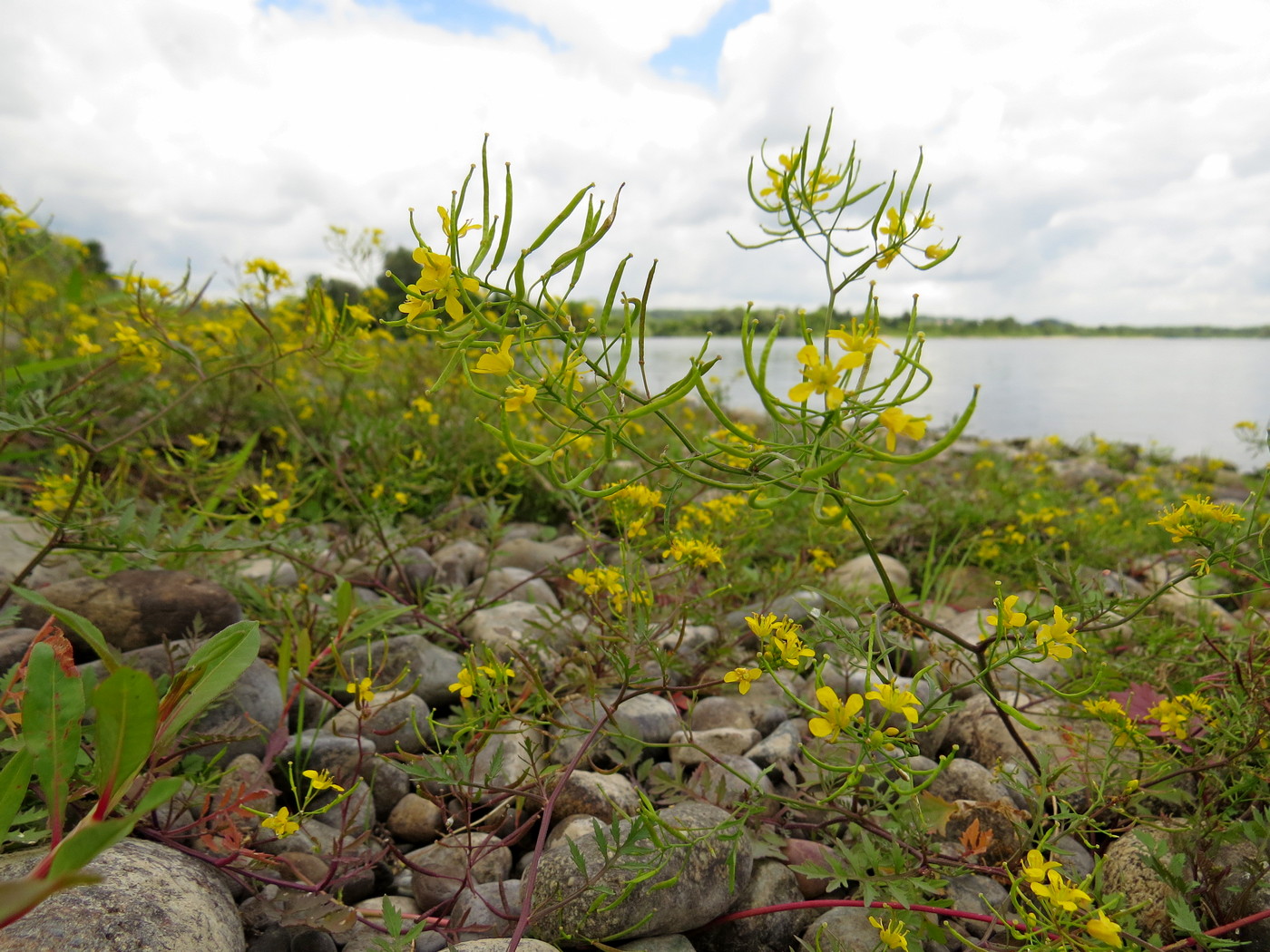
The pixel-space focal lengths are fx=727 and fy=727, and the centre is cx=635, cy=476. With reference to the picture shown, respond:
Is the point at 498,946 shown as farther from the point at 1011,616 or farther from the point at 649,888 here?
the point at 1011,616

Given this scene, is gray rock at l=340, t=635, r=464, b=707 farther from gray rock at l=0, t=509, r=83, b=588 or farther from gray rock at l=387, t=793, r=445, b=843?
gray rock at l=0, t=509, r=83, b=588

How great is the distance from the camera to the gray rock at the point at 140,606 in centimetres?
211

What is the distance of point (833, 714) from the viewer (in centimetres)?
112

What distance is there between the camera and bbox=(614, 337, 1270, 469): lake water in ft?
29.2

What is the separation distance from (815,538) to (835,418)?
210 cm

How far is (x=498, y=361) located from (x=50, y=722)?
78 centimetres

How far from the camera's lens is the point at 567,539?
3635 millimetres

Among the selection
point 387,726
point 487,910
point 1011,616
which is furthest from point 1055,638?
point 387,726

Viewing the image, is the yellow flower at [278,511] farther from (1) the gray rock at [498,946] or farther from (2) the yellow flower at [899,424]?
(2) the yellow flower at [899,424]

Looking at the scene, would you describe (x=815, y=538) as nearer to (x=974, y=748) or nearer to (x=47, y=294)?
(x=974, y=748)

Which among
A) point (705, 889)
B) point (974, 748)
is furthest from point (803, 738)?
point (705, 889)

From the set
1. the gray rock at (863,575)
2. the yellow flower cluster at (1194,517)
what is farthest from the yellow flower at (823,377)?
the gray rock at (863,575)

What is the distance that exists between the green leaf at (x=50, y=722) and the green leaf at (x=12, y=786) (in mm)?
79

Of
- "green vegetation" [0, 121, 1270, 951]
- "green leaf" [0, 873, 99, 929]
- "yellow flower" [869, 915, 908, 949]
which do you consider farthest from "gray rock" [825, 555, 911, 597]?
"green leaf" [0, 873, 99, 929]
